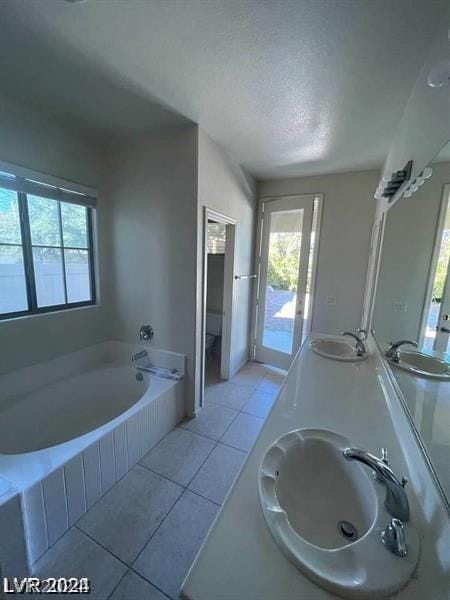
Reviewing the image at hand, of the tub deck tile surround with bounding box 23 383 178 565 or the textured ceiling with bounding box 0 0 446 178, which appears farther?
the tub deck tile surround with bounding box 23 383 178 565

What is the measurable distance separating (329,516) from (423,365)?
0.70 meters

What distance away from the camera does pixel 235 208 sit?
2752 millimetres

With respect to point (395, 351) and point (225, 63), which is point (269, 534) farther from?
point (225, 63)

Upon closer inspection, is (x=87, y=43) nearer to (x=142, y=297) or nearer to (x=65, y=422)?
(x=142, y=297)

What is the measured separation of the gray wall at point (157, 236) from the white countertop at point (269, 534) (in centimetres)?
132

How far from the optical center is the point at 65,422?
2.04 meters

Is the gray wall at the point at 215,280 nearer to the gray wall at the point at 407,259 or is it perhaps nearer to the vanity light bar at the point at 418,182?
the gray wall at the point at 407,259

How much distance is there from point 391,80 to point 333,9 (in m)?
0.63

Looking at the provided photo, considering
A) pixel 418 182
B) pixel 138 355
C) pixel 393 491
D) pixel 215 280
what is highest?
pixel 418 182

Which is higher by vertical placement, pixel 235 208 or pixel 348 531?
pixel 235 208

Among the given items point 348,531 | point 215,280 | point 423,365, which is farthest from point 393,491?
point 215,280

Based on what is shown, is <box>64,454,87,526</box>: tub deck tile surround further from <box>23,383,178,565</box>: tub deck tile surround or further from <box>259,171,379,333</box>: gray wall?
<box>259,171,379,333</box>: gray wall

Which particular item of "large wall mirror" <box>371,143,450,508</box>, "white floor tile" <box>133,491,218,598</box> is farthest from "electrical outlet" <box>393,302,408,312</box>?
"white floor tile" <box>133,491,218,598</box>

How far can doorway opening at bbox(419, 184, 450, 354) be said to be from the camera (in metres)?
0.89
